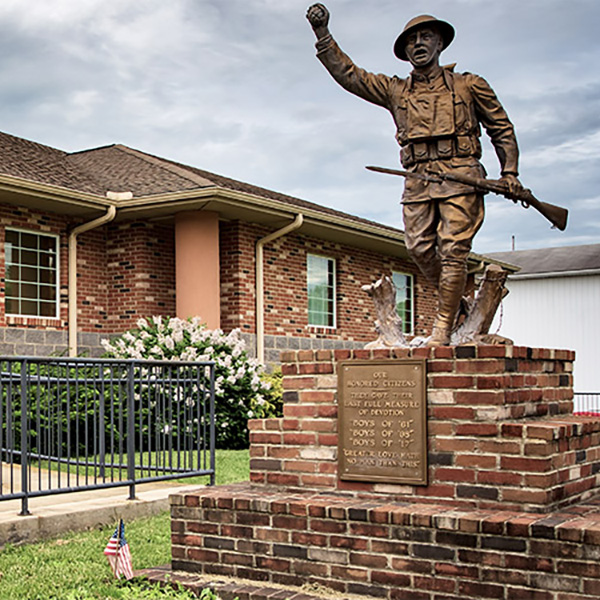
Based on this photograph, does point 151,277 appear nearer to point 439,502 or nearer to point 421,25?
point 421,25

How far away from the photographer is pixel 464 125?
227 inches

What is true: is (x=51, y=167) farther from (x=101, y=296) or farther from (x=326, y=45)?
(x=326, y=45)

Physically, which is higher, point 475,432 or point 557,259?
point 557,259

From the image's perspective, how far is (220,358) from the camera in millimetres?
13641

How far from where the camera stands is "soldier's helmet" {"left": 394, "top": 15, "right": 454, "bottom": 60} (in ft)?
18.8

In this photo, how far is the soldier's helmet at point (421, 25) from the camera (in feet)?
18.8

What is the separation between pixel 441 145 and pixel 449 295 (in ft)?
3.23

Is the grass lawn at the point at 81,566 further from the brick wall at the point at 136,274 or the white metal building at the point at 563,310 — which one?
the white metal building at the point at 563,310

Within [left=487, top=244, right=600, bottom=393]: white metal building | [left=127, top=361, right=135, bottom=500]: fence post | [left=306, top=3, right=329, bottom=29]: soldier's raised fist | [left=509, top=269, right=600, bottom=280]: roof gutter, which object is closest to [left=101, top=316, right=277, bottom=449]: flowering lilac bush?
[left=127, top=361, right=135, bottom=500]: fence post

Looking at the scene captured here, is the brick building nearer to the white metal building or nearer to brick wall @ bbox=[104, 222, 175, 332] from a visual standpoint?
brick wall @ bbox=[104, 222, 175, 332]

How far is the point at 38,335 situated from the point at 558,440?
10712 mm

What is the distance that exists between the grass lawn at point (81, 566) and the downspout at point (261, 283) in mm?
8019

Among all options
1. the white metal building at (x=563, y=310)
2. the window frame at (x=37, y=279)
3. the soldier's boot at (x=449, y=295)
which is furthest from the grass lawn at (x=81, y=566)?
the white metal building at (x=563, y=310)

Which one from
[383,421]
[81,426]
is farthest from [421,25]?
[81,426]
